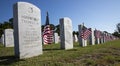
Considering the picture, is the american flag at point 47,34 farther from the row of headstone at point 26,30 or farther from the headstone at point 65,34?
the headstone at point 65,34

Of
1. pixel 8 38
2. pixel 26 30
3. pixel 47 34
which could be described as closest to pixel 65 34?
pixel 47 34

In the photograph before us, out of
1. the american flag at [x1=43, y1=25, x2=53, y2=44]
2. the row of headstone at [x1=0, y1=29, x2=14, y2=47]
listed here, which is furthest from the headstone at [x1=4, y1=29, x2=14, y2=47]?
the american flag at [x1=43, y1=25, x2=53, y2=44]

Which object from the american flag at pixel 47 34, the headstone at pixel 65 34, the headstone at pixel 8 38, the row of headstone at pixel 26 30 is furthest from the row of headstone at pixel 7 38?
the american flag at pixel 47 34

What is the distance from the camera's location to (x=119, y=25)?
144 metres

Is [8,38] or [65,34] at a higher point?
[65,34]

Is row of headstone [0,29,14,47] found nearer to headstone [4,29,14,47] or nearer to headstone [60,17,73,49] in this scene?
headstone [4,29,14,47]

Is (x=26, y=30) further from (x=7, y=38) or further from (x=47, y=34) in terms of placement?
(x=7, y=38)

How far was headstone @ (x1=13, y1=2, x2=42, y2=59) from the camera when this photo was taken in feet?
31.9

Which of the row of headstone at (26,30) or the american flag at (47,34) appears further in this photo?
the american flag at (47,34)

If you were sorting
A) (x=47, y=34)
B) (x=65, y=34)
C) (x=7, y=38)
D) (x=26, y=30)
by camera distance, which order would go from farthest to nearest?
1. (x=7, y=38)
2. (x=65, y=34)
3. (x=47, y=34)
4. (x=26, y=30)

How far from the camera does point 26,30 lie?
33.9 feet

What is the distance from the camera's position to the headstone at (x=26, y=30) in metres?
9.71

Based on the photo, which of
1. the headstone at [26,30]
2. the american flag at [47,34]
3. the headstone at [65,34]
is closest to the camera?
the headstone at [26,30]

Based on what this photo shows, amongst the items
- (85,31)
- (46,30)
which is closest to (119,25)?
(85,31)
